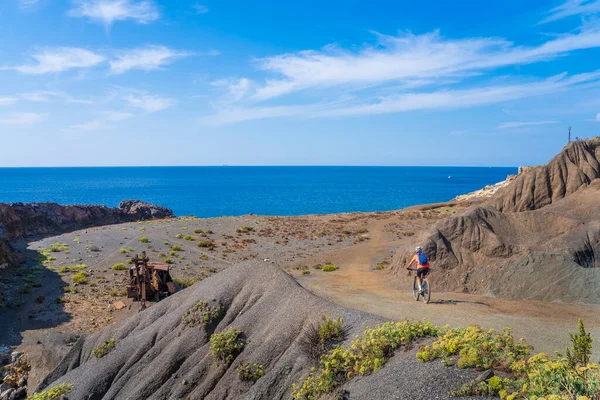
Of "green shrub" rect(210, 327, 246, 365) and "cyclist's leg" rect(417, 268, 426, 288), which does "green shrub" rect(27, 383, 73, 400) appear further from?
"cyclist's leg" rect(417, 268, 426, 288)

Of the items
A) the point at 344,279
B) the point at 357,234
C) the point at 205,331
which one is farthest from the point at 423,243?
the point at 357,234

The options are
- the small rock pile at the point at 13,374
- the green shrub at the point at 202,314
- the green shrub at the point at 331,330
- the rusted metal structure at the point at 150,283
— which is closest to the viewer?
the green shrub at the point at 331,330

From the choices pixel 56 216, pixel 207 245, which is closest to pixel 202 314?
pixel 207 245

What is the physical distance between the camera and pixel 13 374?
20.6 meters

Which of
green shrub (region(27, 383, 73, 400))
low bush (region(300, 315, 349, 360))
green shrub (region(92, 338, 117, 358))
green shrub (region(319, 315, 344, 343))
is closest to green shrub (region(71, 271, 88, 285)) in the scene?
green shrub (region(92, 338, 117, 358))

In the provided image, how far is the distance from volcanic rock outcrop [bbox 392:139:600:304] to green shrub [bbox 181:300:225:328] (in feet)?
42.3

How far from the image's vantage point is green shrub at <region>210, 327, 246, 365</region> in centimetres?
1434

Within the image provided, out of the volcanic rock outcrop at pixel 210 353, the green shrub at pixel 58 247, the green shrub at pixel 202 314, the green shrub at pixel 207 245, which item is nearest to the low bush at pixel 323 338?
the volcanic rock outcrop at pixel 210 353

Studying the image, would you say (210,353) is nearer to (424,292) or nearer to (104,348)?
(104,348)

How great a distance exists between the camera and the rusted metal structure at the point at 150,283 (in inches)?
1169

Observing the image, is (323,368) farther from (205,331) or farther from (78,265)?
(78,265)

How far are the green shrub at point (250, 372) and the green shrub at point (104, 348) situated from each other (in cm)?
735

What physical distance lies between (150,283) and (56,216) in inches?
1780

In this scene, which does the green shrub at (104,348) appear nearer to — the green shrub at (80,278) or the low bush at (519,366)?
the low bush at (519,366)
